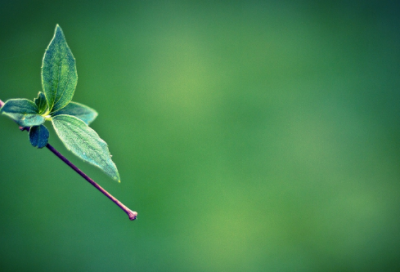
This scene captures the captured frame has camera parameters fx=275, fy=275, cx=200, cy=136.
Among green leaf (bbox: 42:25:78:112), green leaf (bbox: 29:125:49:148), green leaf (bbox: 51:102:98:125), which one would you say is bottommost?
green leaf (bbox: 29:125:49:148)

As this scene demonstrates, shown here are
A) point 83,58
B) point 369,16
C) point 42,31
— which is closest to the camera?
point 42,31

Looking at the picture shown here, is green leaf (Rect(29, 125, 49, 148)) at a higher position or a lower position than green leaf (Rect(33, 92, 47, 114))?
lower

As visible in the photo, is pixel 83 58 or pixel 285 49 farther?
pixel 285 49

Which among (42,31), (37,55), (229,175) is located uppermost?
(42,31)

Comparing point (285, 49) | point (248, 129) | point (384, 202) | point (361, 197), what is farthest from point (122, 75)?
point (384, 202)

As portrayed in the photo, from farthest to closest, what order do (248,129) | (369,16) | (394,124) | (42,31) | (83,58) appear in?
1. (369,16)
2. (394,124)
3. (248,129)
4. (83,58)
5. (42,31)

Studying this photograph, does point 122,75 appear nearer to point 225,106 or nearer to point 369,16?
point 225,106
